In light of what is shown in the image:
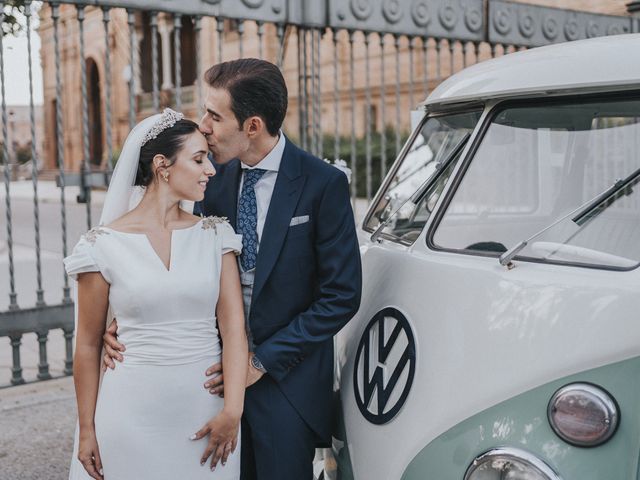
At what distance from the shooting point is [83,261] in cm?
226

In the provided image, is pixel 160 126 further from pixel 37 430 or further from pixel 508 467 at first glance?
pixel 37 430

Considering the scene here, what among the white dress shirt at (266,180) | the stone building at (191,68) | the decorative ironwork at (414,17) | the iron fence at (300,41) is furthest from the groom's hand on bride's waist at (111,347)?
the stone building at (191,68)

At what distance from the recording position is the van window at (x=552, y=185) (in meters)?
2.19

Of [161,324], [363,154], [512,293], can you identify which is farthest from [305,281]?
[363,154]

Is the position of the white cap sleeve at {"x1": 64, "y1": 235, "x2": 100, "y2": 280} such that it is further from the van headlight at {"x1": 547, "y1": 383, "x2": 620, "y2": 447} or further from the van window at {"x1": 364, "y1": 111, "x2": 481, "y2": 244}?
the van headlight at {"x1": 547, "y1": 383, "x2": 620, "y2": 447}

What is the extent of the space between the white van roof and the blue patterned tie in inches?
29.4

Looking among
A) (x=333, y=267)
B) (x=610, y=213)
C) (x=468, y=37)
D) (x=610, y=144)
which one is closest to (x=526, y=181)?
(x=610, y=144)

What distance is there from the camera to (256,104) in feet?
8.05

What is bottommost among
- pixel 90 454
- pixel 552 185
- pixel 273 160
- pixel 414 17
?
pixel 90 454

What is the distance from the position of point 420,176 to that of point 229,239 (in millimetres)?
1005

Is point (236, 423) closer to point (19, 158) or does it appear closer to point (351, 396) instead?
point (351, 396)

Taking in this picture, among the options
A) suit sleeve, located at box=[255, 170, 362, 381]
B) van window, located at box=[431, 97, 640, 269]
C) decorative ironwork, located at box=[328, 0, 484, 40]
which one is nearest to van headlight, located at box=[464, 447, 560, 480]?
van window, located at box=[431, 97, 640, 269]

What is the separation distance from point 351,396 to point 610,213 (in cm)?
98

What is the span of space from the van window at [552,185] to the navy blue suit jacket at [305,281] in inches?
13.2
